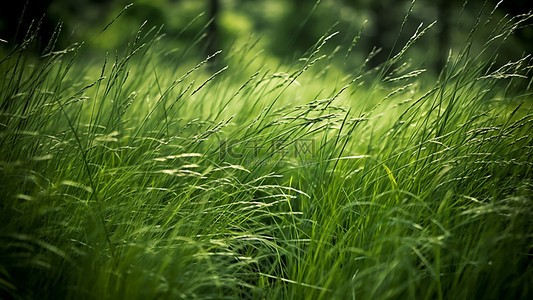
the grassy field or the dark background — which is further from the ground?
the dark background

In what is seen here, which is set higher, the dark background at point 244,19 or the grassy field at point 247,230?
the dark background at point 244,19

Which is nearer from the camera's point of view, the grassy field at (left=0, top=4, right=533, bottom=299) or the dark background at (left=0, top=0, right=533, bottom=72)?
the grassy field at (left=0, top=4, right=533, bottom=299)

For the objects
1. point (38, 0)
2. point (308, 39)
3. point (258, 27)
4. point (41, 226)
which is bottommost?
point (41, 226)

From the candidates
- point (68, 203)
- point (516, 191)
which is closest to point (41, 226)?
point (68, 203)

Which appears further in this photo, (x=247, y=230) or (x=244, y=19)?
(x=244, y=19)

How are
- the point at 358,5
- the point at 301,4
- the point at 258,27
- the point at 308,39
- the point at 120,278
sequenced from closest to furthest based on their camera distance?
the point at 120,278 < the point at 358,5 < the point at 301,4 < the point at 308,39 < the point at 258,27

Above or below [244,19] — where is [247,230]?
below

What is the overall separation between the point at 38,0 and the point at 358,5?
8364 mm

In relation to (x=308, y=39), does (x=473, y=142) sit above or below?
below

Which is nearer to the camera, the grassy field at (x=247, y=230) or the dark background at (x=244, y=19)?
the grassy field at (x=247, y=230)


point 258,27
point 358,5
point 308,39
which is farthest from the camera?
point 258,27

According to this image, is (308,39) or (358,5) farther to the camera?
(308,39)

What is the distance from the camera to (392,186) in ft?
4.38

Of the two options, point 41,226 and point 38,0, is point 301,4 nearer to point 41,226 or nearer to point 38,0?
point 38,0
